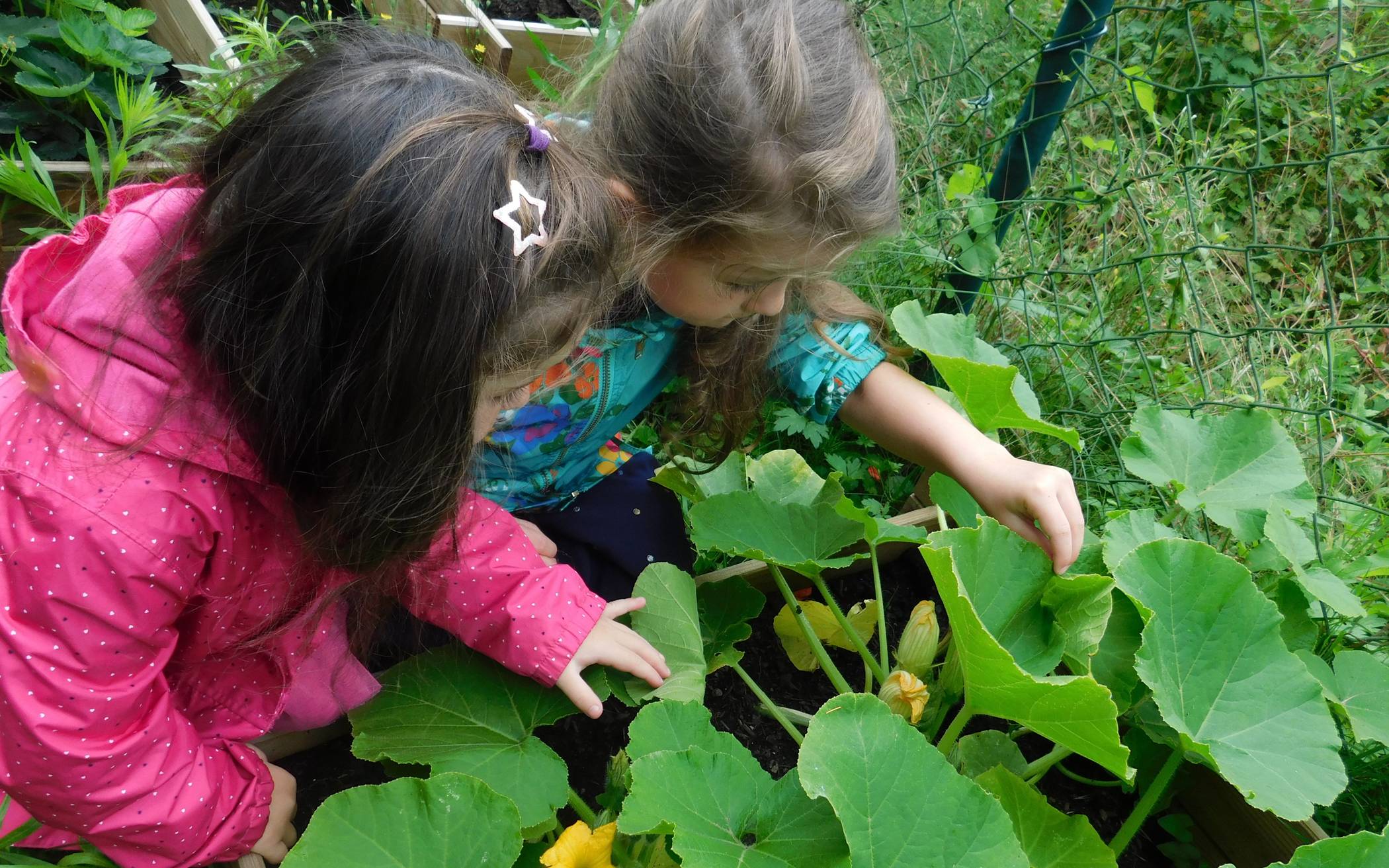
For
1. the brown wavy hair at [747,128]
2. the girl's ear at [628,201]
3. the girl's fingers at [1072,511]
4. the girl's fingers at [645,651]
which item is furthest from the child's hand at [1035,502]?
the girl's ear at [628,201]

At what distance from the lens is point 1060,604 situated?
125 centimetres

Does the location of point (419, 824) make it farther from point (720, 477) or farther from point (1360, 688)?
point (1360, 688)

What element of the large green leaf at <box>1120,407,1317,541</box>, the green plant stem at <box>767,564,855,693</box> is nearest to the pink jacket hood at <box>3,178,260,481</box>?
the green plant stem at <box>767,564,855,693</box>

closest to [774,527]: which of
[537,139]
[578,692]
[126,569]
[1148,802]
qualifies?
[578,692]

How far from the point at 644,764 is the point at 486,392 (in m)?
0.43

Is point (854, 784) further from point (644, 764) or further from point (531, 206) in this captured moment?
point (531, 206)

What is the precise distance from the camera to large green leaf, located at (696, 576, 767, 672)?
1476 mm

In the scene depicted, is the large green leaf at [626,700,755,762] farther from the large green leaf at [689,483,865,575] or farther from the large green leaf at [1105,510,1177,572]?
the large green leaf at [1105,510,1177,572]

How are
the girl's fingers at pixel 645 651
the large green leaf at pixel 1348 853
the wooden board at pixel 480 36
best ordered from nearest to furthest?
the large green leaf at pixel 1348 853
the girl's fingers at pixel 645 651
the wooden board at pixel 480 36

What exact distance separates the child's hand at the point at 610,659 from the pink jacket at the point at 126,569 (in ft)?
0.08

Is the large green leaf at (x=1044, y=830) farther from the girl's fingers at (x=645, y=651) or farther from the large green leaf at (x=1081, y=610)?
the girl's fingers at (x=645, y=651)

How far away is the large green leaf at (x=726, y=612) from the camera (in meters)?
1.48

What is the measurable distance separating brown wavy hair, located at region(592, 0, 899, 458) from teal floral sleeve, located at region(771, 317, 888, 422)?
1.03ft

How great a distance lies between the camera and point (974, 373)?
1390 millimetres
